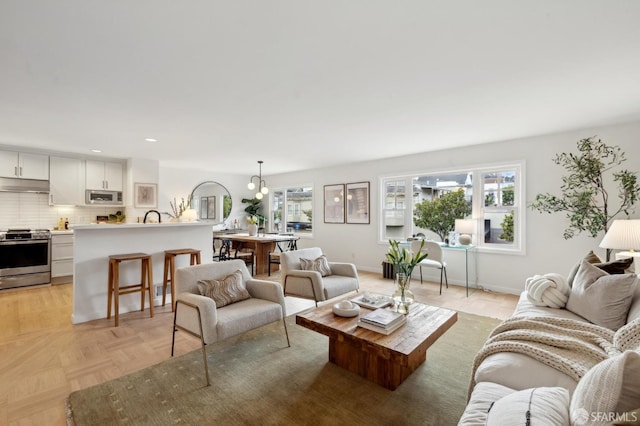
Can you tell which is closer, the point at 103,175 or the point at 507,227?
the point at 507,227

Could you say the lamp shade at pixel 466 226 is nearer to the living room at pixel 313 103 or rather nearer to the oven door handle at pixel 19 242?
the living room at pixel 313 103

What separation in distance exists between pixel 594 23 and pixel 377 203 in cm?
446

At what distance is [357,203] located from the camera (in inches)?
255

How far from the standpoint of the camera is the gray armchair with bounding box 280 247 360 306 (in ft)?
10.7

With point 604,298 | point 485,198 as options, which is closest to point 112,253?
point 604,298

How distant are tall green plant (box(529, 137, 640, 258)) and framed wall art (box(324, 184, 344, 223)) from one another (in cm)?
368

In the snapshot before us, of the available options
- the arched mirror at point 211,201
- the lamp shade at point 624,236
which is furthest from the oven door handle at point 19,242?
the lamp shade at point 624,236

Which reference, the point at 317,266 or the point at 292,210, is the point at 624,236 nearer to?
the point at 317,266

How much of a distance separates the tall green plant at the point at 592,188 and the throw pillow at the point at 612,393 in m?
3.51

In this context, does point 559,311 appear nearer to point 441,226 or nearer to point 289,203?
point 441,226

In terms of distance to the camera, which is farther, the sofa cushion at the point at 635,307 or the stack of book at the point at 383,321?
the stack of book at the point at 383,321

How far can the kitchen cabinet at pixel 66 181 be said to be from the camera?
5.27m

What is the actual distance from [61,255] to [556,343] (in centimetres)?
671

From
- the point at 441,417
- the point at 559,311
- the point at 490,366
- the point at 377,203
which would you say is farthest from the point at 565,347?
the point at 377,203
